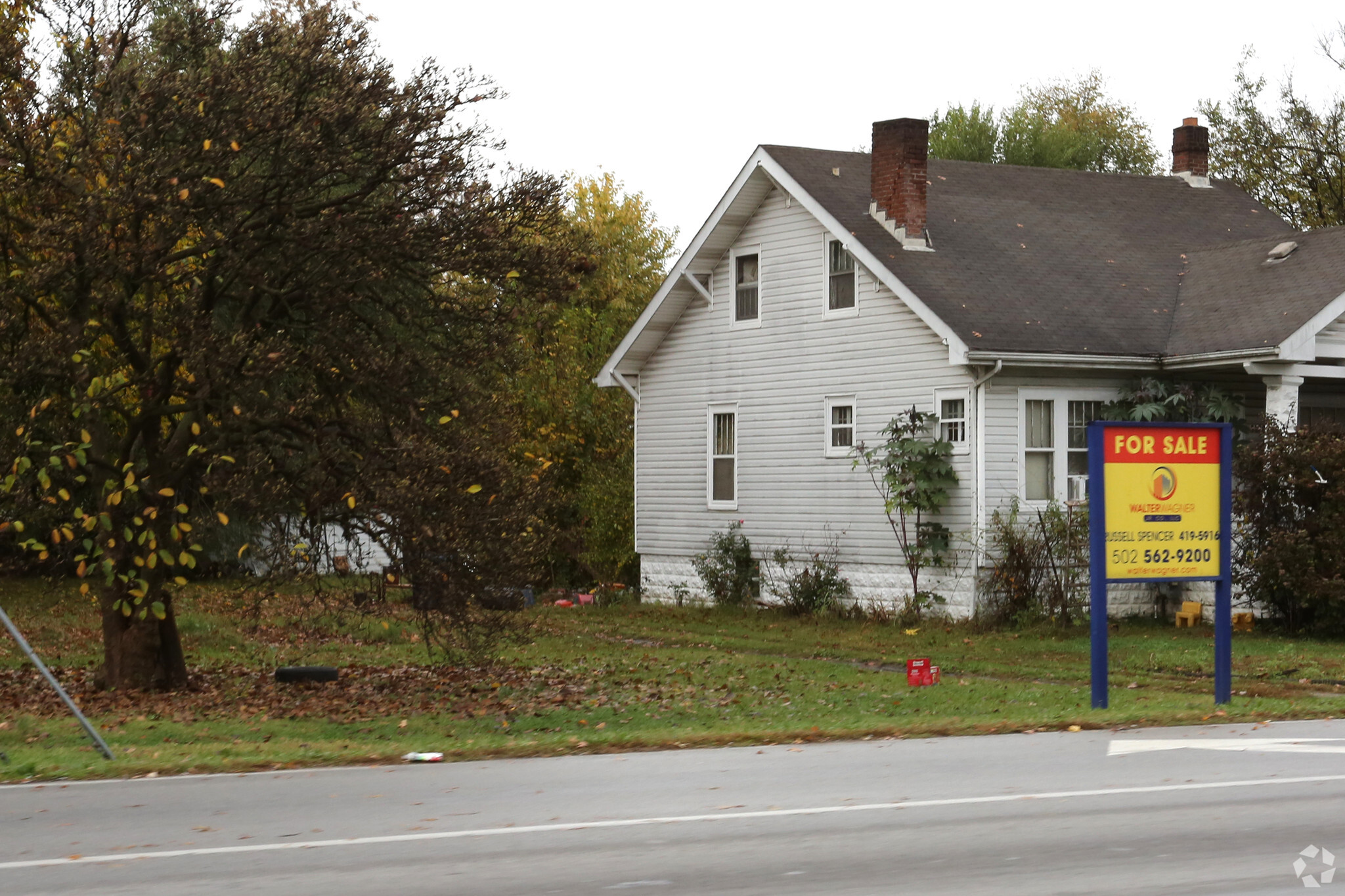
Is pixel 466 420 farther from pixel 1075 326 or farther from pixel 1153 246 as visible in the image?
pixel 1153 246

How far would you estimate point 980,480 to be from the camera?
2481cm

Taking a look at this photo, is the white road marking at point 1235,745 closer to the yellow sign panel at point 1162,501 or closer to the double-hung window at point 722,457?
the yellow sign panel at point 1162,501

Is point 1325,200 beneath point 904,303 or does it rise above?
above

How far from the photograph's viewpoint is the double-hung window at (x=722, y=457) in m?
29.8

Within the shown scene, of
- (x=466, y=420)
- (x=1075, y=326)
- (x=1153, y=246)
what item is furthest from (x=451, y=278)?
(x=1153, y=246)

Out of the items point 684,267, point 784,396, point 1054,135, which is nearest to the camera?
point 784,396

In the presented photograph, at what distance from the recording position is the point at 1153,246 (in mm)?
29562

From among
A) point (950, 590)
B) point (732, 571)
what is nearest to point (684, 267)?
point (732, 571)

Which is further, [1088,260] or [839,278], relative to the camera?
[1088,260]

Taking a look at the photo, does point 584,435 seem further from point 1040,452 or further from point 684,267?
point 1040,452

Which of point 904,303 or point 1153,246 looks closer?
point 904,303

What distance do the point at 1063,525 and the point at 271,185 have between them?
12993 millimetres

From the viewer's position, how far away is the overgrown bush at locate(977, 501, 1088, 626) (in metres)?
24.1

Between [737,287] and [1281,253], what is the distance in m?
9.29
